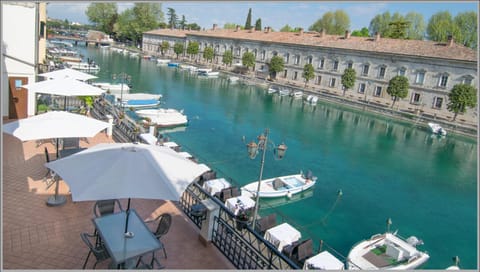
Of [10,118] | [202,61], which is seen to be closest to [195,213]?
[10,118]

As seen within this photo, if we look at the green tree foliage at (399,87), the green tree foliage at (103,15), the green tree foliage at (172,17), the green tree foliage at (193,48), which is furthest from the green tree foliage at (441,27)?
the green tree foliage at (103,15)

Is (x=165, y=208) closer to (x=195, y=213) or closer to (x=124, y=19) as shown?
(x=195, y=213)

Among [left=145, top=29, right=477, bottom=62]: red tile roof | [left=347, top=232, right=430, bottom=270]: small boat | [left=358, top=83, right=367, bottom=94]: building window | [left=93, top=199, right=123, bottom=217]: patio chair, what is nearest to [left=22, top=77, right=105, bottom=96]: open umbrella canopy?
[left=93, top=199, right=123, bottom=217]: patio chair

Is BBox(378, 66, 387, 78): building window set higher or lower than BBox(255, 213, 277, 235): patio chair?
higher

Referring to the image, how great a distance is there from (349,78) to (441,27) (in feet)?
109

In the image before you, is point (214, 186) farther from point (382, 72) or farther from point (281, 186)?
point (382, 72)

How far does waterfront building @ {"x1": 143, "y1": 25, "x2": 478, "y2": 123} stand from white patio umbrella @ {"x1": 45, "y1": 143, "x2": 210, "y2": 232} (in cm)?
4012

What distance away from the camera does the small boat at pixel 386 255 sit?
1109cm

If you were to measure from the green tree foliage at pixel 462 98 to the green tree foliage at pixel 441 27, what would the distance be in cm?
3188

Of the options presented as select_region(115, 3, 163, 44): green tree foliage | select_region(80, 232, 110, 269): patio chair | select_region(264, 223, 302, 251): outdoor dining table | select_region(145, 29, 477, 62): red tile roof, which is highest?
select_region(115, 3, 163, 44): green tree foliage

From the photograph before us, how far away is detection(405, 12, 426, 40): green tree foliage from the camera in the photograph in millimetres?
70625

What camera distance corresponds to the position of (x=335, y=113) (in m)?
38.4

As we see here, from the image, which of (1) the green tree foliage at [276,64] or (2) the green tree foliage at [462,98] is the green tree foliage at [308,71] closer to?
(1) the green tree foliage at [276,64]

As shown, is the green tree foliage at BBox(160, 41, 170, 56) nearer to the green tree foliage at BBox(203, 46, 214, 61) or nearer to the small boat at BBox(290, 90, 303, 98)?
the green tree foliage at BBox(203, 46, 214, 61)
